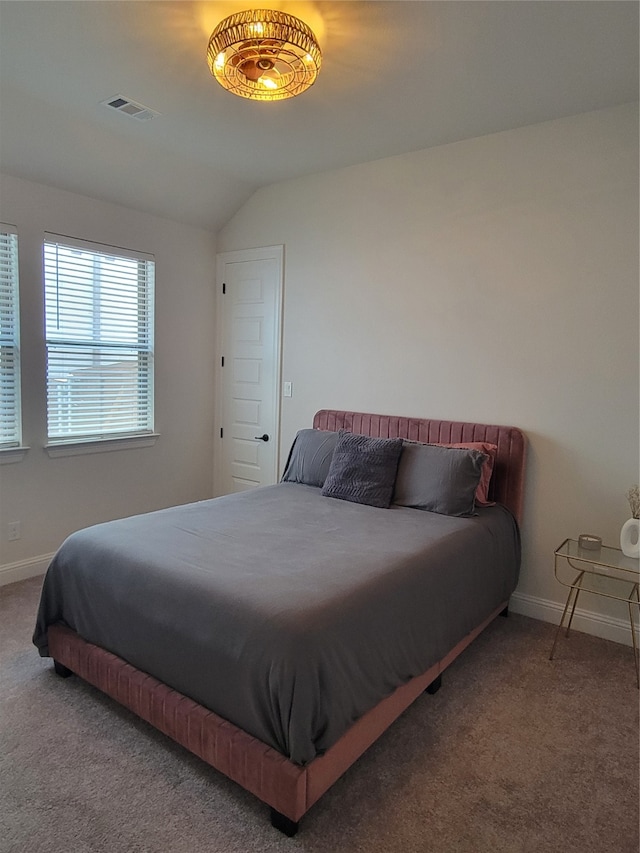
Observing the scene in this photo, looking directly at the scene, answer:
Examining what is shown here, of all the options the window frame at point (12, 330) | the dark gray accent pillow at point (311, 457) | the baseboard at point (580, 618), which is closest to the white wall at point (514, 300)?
the baseboard at point (580, 618)

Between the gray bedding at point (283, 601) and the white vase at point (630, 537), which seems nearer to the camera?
the gray bedding at point (283, 601)

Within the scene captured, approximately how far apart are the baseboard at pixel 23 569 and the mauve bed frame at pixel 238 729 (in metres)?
1.22

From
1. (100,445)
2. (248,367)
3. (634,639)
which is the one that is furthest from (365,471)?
Answer: (100,445)

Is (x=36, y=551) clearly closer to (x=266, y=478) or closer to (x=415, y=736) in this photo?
(x=266, y=478)

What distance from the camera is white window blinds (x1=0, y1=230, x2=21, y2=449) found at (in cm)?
328

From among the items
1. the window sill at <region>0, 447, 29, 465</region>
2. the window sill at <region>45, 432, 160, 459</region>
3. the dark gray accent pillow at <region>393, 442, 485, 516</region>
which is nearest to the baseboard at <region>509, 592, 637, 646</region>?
the dark gray accent pillow at <region>393, 442, 485, 516</region>

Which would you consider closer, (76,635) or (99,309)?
(76,635)

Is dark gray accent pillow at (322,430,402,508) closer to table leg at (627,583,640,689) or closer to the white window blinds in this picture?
table leg at (627,583,640,689)

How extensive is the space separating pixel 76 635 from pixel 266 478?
7.33ft

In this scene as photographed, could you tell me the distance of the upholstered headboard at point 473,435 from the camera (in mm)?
3096

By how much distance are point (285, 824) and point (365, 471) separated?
5.90 feet

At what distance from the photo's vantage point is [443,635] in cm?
227

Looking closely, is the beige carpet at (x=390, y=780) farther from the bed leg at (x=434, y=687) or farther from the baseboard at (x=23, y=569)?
the baseboard at (x=23, y=569)

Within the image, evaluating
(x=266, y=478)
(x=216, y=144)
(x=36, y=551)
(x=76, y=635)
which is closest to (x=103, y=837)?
(x=76, y=635)
